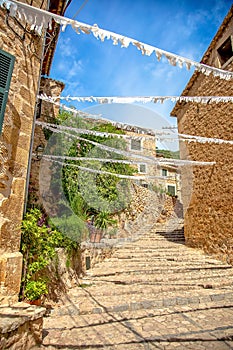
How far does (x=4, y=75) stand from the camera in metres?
2.77

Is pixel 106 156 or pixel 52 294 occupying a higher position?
pixel 106 156

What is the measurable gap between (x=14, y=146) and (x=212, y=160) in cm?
667

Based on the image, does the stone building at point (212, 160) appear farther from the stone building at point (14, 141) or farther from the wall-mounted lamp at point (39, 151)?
the stone building at point (14, 141)

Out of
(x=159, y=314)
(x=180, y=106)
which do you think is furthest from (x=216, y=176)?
(x=159, y=314)

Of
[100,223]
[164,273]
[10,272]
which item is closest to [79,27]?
[10,272]

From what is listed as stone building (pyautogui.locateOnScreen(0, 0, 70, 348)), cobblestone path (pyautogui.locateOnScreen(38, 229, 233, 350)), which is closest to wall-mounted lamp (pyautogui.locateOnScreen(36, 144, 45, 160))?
stone building (pyautogui.locateOnScreen(0, 0, 70, 348))

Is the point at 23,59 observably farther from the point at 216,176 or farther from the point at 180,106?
the point at 180,106

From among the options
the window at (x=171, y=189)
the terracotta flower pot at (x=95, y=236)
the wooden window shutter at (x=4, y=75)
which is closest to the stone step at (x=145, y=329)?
the wooden window shutter at (x=4, y=75)

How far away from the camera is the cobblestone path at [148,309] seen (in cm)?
277

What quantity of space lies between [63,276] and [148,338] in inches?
90.8

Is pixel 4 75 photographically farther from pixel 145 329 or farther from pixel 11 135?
pixel 145 329

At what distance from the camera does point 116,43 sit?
2.42 m

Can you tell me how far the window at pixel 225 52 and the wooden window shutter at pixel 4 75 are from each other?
23.1ft

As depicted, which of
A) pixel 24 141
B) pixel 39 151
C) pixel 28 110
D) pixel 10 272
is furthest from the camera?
pixel 39 151
